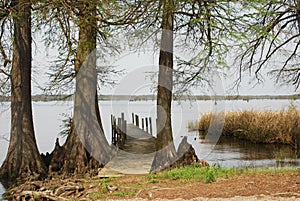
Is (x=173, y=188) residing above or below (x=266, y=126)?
below

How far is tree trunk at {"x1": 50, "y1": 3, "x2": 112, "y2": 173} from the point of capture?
1161cm

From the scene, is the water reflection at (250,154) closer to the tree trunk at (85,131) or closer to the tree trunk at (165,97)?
the tree trunk at (165,97)

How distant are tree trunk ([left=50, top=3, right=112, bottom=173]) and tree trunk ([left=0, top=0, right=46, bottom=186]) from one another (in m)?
0.74

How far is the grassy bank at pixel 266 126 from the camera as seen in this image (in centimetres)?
1977

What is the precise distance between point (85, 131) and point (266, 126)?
1208 centimetres

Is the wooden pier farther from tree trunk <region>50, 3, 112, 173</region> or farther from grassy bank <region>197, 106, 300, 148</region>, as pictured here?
grassy bank <region>197, 106, 300, 148</region>

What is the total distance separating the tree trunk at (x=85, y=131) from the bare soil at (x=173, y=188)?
2.03 meters

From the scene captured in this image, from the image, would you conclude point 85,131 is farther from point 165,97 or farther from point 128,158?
point 165,97

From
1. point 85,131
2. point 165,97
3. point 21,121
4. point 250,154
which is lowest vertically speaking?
point 250,154

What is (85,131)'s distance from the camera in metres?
12.0

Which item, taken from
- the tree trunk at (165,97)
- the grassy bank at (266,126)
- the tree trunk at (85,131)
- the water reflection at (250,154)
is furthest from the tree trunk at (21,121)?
the grassy bank at (266,126)

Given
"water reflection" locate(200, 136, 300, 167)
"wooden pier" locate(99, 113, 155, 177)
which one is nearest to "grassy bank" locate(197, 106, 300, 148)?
"water reflection" locate(200, 136, 300, 167)

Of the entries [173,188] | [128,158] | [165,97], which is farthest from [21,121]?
[173,188]

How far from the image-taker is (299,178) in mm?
6992
